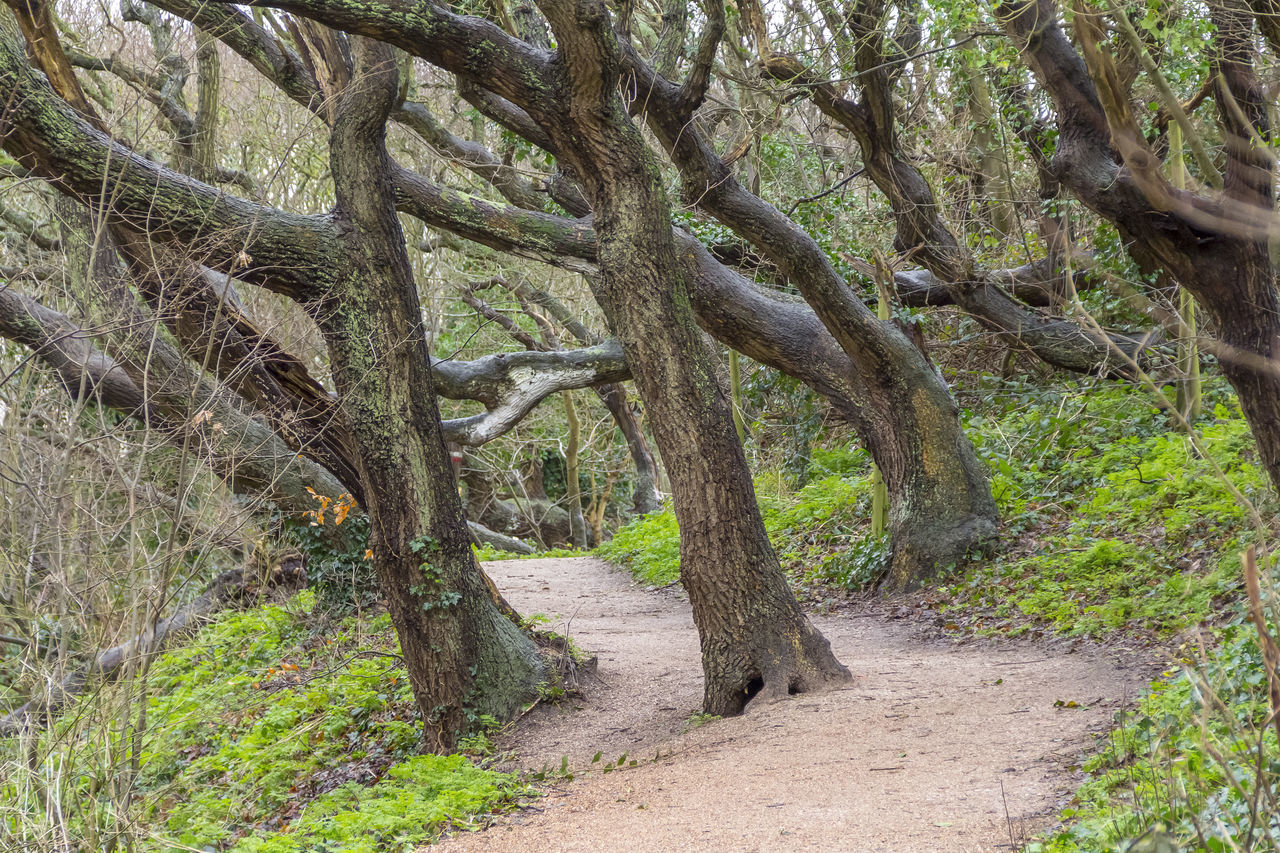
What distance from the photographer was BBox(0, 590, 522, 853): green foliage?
4.71 m

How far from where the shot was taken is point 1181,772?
319 centimetres

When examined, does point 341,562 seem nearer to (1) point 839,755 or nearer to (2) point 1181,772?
(1) point 839,755

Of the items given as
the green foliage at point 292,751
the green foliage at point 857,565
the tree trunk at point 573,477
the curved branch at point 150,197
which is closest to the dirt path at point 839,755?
the green foliage at point 292,751

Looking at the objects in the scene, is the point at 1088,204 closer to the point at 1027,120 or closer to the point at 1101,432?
the point at 1101,432

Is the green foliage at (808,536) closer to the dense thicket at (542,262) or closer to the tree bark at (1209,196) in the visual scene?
the dense thicket at (542,262)

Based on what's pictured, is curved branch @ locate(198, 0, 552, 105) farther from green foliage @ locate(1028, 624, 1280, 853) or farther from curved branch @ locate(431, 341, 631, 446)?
green foliage @ locate(1028, 624, 1280, 853)

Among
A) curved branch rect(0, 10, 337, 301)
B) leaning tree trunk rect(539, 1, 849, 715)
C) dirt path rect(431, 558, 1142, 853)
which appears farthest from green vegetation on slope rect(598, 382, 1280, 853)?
curved branch rect(0, 10, 337, 301)

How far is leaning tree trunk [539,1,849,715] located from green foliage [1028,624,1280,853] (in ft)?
7.15

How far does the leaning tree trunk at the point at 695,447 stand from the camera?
19.6 feet

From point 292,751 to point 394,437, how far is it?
2671 mm

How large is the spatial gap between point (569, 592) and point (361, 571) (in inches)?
124

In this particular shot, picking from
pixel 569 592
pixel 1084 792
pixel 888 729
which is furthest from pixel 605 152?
pixel 569 592

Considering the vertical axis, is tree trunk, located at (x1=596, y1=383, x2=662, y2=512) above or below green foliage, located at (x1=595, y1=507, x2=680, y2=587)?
above

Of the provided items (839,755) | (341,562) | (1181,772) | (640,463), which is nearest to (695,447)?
(839,755)
